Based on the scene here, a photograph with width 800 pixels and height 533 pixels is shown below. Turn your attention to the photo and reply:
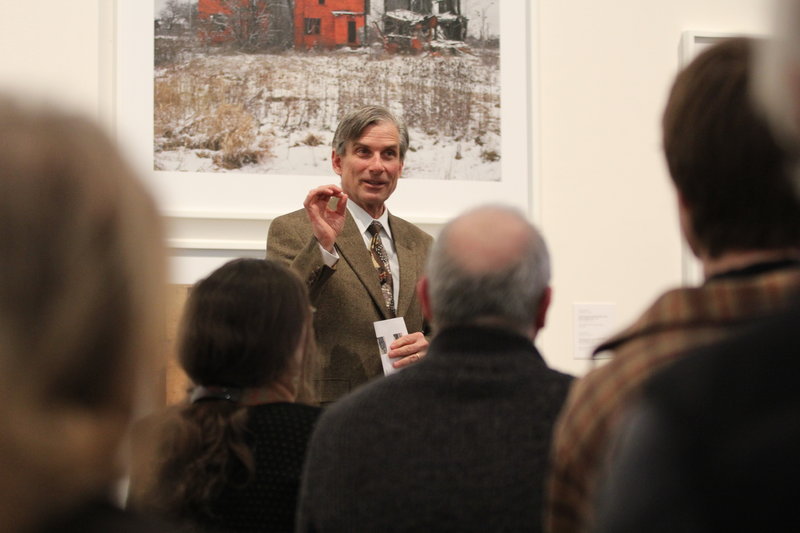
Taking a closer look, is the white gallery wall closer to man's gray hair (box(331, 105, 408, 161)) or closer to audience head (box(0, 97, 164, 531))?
man's gray hair (box(331, 105, 408, 161))

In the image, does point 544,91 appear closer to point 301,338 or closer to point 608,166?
point 608,166

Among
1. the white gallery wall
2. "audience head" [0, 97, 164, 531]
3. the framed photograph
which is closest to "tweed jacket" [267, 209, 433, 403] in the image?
the framed photograph

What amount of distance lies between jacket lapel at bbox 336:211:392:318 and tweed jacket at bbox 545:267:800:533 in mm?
2226

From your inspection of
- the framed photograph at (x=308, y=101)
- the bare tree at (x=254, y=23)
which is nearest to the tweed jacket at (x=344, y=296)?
the framed photograph at (x=308, y=101)

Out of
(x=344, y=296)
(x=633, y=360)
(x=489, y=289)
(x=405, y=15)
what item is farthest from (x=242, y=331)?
(x=405, y=15)

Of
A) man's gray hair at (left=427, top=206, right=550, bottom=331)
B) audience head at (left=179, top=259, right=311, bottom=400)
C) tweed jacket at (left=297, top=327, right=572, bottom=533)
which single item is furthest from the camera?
audience head at (left=179, top=259, right=311, bottom=400)

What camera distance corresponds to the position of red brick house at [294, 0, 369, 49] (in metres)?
3.83

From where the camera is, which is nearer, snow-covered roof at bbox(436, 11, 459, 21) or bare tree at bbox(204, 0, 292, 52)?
bare tree at bbox(204, 0, 292, 52)

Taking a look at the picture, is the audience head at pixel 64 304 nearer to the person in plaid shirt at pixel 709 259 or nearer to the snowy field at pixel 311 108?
the person in plaid shirt at pixel 709 259

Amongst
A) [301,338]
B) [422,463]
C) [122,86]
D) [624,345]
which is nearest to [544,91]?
[122,86]

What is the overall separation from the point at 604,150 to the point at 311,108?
1.41 metres

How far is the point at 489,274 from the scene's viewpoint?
1.62 m

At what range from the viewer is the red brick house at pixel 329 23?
3832 millimetres

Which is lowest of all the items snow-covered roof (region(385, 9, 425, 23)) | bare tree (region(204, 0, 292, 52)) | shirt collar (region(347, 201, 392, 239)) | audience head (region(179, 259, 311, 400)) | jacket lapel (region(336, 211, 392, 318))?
audience head (region(179, 259, 311, 400))
